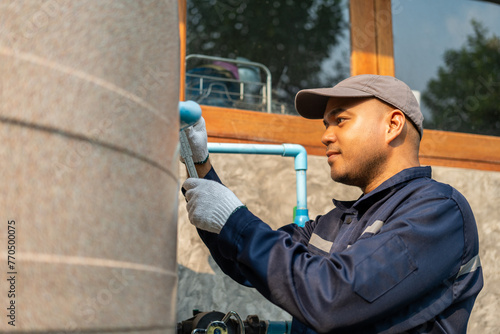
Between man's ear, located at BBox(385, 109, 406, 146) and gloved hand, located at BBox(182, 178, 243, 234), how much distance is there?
0.56 m

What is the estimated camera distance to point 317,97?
1.90 m

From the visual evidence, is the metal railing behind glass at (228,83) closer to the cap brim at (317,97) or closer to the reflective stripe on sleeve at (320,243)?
the cap brim at (317,97)

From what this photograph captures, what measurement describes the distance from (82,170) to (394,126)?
3.67ft

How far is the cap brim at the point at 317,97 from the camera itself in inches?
66.9

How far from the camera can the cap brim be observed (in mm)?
1700

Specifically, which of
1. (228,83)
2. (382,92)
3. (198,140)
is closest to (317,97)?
(382,92)

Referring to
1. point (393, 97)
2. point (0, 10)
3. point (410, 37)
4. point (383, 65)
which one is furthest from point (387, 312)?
point (410, 37)

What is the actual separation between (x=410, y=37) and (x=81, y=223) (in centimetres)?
316

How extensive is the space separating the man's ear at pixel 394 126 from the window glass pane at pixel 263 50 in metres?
1.46

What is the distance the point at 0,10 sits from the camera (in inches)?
31.4

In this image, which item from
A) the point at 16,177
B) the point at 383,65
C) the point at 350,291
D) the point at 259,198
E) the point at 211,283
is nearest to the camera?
the point at 16,177

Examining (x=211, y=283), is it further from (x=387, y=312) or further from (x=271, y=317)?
(x=387, y=312)

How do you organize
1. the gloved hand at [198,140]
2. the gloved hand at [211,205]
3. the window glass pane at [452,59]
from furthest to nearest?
the window glass pane at [452,59]
the gloved hand at [198,140]
the gloved hand at [211,205]

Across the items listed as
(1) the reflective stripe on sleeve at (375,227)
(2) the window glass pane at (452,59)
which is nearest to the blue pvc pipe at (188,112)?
(1) the reflective stripe on sleeve at (375,227)
